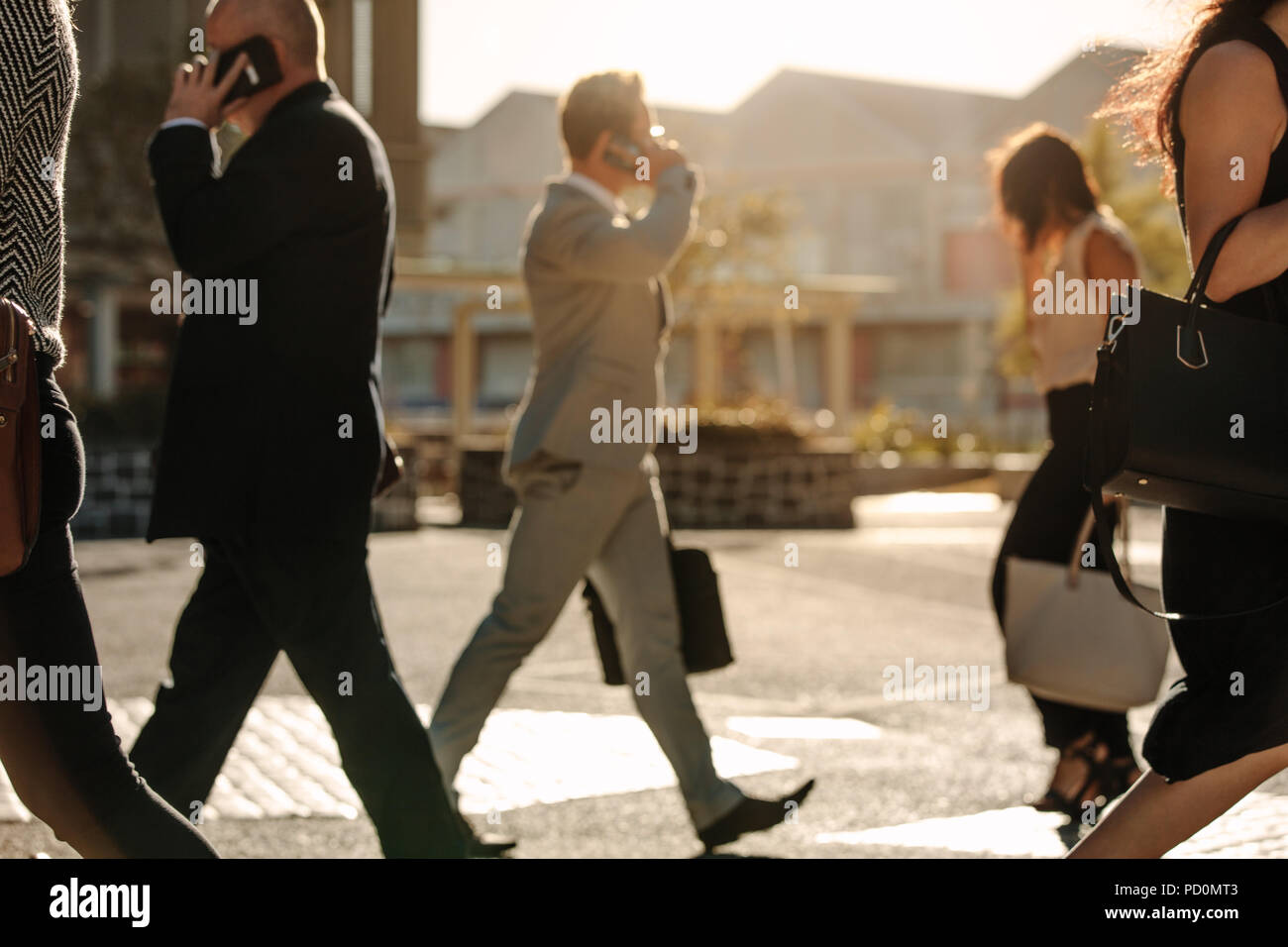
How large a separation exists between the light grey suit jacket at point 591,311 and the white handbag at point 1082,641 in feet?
3.66

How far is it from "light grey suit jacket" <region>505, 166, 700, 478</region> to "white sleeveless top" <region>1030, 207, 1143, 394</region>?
124 centimetres

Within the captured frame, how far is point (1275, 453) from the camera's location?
2.68m

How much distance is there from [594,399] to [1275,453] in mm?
2036

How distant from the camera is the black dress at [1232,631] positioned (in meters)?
2.69

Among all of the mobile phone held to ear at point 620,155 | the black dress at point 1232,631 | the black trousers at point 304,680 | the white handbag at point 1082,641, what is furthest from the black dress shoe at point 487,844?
the black dress at point 1232,631

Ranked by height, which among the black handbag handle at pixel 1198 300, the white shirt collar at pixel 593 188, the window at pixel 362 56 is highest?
the window at pixel 362 56

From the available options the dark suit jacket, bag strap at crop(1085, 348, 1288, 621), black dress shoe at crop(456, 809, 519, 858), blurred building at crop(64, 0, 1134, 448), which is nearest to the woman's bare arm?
bag strap at crop(1085, 348, 1288, 621)

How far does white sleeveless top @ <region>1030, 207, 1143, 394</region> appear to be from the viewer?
16.6 ft

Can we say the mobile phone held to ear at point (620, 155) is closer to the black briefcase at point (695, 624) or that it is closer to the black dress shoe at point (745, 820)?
the black briefcase at point (695, 624)

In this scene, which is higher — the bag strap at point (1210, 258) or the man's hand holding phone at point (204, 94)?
the man's hand holding phone at point (204, 94)

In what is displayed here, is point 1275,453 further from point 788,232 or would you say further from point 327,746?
point 788,232

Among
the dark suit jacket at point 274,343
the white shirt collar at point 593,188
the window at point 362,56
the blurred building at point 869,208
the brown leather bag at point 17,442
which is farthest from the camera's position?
the blurred building at point 869,208
